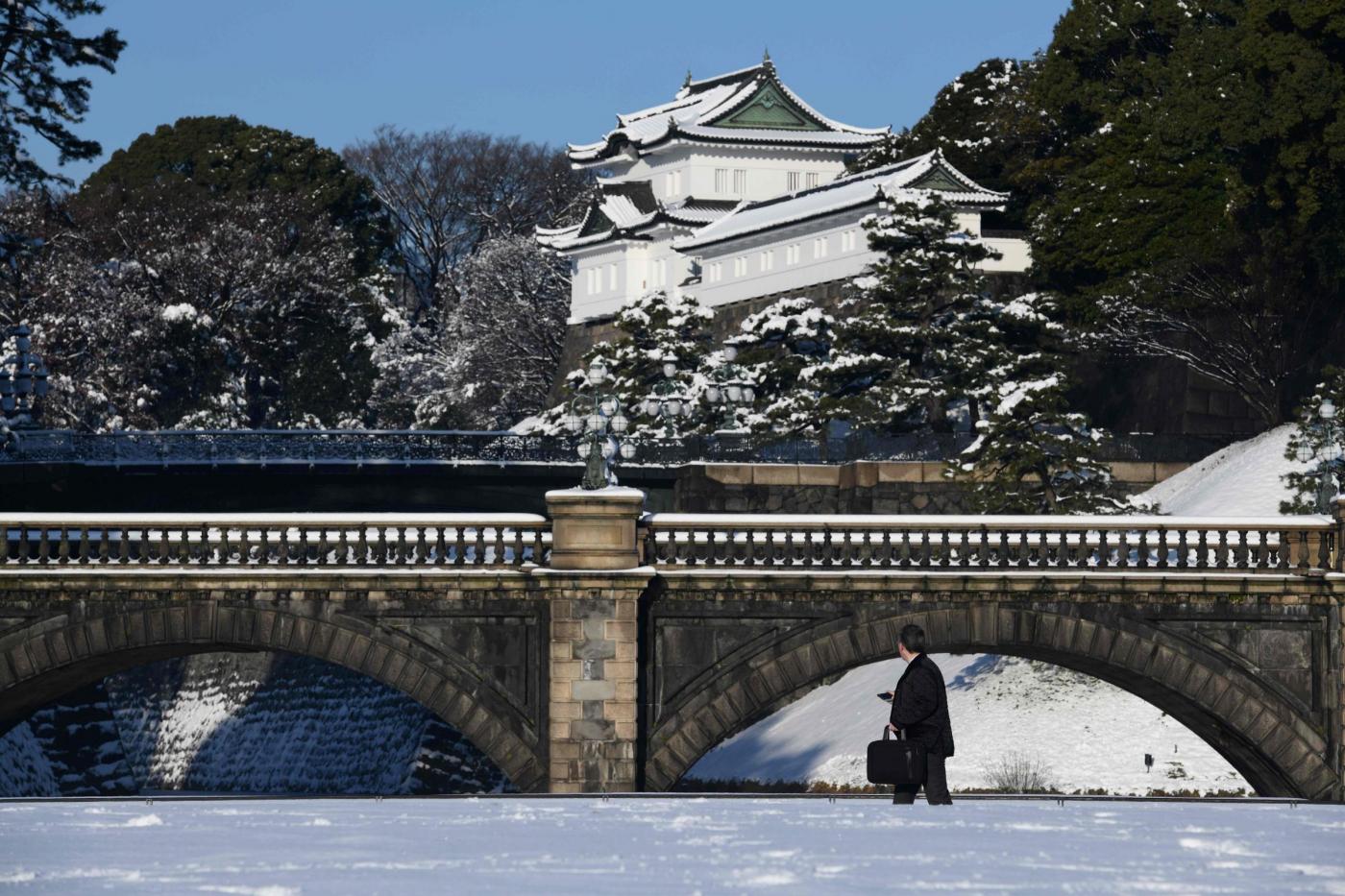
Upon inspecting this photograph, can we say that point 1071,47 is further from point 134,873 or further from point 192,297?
point 134,873

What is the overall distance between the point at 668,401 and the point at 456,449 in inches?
434

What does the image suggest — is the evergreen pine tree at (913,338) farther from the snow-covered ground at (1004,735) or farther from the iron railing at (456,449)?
the snow-covered ground at (1004,735)

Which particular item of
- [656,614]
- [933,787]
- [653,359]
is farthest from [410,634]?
[653,359]

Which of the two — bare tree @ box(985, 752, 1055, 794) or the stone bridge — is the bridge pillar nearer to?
the stone bridge

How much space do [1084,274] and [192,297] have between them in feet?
114

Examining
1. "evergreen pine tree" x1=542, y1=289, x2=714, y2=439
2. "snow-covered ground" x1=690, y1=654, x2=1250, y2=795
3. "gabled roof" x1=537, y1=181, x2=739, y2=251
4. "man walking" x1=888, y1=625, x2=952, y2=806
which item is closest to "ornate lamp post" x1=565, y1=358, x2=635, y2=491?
"evergreen pine tree" x1=542, y1=289, x2=714, y2=439

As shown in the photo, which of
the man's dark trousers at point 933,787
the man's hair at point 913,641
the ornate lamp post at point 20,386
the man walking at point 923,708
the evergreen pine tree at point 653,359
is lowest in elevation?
the man's dark trousers at point 933,787

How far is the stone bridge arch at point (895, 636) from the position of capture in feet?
127

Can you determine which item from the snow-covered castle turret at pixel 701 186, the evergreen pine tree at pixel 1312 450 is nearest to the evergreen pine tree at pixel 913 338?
the evergreen pine tree at pixel 1312 450

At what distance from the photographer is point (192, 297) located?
9825cm

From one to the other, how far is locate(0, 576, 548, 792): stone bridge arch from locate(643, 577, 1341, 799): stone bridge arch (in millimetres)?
1779

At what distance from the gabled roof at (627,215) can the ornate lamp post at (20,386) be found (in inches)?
1752

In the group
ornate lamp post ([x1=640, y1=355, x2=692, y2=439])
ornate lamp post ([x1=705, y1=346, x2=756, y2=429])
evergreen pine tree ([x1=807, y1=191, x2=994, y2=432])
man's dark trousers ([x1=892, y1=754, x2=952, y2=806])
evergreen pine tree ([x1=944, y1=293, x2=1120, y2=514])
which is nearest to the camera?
man's dark trousers ([x1=892, y1=754, x2=952, y2=806])

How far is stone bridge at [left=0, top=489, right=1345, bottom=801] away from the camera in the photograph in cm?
3838
